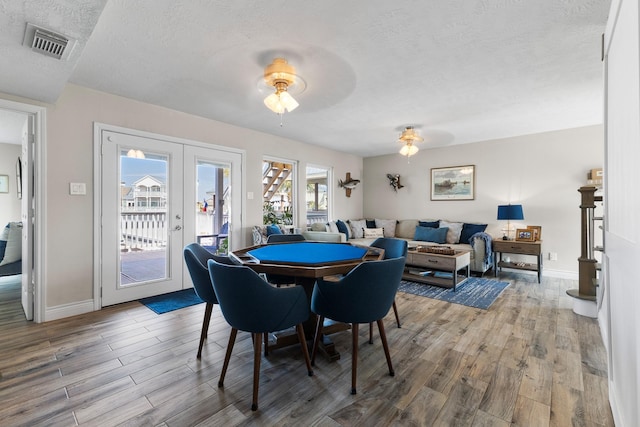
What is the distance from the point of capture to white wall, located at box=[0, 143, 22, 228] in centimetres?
488

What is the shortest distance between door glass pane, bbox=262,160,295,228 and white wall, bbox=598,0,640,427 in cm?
435

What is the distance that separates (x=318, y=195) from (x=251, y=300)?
4.75 m

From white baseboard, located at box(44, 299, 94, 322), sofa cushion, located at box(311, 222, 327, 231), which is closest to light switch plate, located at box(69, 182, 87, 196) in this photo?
white baseboard, located at box(44, 299, 94, 322)

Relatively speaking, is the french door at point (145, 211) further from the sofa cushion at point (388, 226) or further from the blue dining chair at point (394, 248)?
the sofa cushion at point (388, 226)

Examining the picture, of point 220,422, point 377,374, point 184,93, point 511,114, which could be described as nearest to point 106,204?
point 184,93

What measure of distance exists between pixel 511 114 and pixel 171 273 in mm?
5012

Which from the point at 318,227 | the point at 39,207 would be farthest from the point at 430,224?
the point at 39,207

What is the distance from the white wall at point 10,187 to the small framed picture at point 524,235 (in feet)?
28.2

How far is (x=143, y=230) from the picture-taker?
3.54 metres

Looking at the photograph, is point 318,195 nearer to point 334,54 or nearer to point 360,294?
point 334,54

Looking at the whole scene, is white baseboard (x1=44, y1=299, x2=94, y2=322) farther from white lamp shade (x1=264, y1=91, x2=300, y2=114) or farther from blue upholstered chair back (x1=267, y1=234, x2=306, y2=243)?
white lamp shade (x1=264, y1=91, x2=300, y2=114)

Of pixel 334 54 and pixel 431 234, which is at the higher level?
pixel 334 54

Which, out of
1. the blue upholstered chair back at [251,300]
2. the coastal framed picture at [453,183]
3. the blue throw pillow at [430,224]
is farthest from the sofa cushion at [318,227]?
the blue upholstered chair back at [251,300]

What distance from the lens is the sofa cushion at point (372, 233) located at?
5.95 metres
